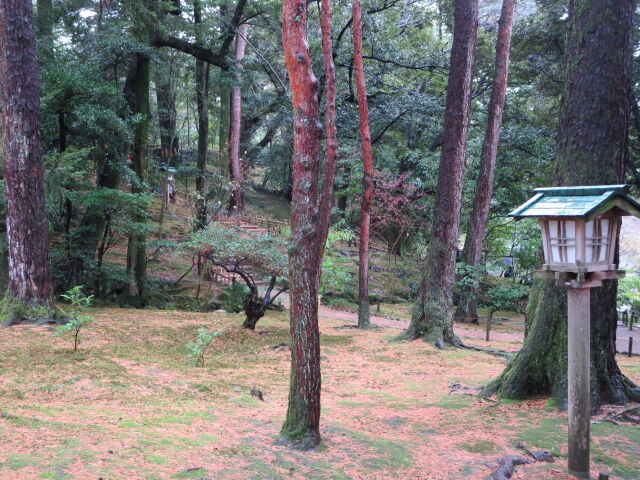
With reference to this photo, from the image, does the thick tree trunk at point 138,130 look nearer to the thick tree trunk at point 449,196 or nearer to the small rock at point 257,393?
the thick tree trunk at point 449,196

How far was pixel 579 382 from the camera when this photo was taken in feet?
13.0

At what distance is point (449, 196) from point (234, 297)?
8.71 metres

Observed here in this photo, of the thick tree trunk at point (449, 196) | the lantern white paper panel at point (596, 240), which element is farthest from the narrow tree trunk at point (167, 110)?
the lantern white paper panel at point (596, 240)

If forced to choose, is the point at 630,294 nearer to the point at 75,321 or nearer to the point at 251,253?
the point at 251,253

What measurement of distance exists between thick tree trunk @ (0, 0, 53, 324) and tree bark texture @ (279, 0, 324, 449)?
20.5 ft

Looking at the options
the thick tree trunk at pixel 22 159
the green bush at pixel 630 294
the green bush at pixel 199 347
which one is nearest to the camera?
the green bush at pixel 199 347

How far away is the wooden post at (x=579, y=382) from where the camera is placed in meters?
3.96

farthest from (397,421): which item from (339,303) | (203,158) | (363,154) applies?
(203,158)

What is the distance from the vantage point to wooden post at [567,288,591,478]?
3955 mm

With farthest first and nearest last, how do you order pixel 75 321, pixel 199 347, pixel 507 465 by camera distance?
pixel 199 347
pixel 75 321
pixel 507 465

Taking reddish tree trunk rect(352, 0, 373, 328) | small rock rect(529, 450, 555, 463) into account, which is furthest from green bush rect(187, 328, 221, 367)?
reddish tree trunk rect(352, 0, 373, 328)

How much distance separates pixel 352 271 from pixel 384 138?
23.8 ft

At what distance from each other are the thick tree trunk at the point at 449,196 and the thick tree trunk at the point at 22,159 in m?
7.33

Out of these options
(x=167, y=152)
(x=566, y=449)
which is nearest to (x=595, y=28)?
(x=566, y=449)
